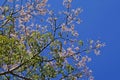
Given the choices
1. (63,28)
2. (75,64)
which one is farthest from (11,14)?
(75,64)

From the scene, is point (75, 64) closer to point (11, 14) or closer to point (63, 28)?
point (63, 28)

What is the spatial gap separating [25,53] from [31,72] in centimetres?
99

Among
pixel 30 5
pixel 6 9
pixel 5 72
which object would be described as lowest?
pixel 5 72

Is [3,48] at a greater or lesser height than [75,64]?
lesser

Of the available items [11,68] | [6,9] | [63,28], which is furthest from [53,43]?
[6,9]

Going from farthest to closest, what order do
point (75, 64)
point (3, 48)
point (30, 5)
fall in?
1. point (30, 5)
2. point (75, 64)
3. point (3, 48)

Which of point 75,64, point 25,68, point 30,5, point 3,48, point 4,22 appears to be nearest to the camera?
point 3,48

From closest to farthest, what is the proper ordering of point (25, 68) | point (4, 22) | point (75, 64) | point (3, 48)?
point (3, 48), point (25, 68), point (75, 64), point (4, 22)

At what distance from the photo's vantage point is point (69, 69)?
1179 cm

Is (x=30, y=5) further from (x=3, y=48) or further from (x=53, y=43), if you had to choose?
(x=3, y=48)

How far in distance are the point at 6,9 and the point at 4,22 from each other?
50 centimetres

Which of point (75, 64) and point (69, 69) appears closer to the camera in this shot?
point (69, 69)

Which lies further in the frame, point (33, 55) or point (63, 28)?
point (63, 28)

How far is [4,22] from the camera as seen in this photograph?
13477 millimetres
